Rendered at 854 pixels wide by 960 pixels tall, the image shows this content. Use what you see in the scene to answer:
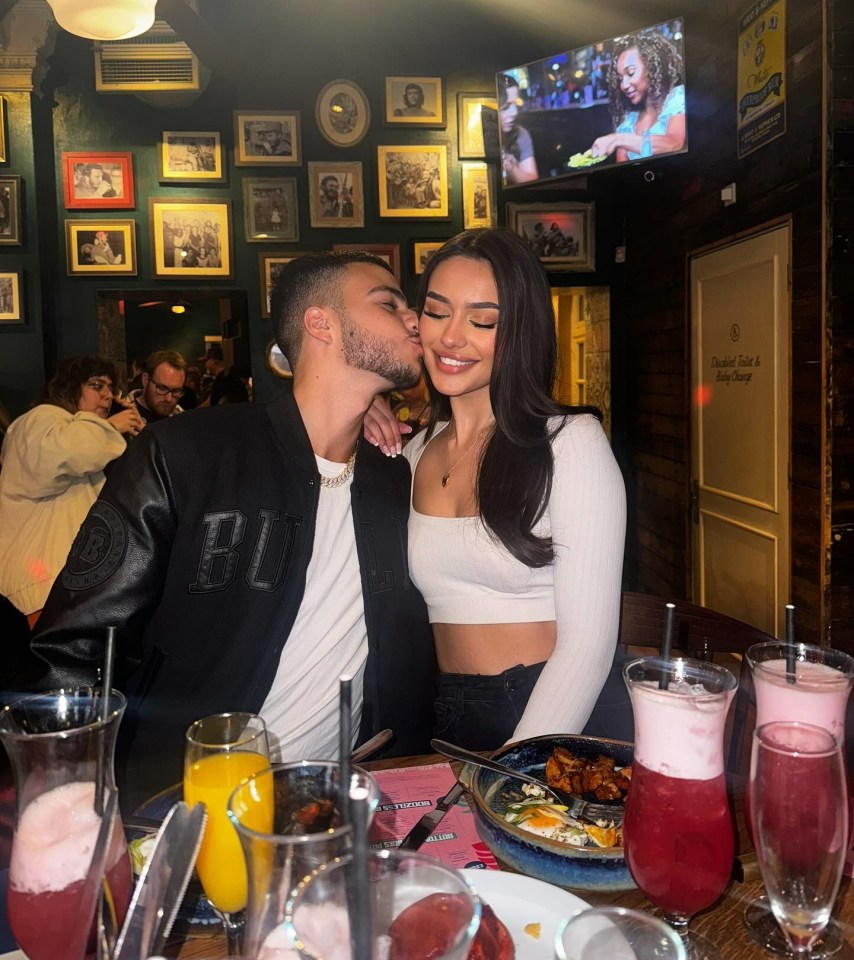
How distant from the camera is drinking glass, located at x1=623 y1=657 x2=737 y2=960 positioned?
917mm

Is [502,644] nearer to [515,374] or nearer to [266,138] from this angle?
[515,374]

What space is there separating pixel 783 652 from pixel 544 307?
1192 mm

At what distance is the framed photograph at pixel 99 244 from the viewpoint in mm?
5680

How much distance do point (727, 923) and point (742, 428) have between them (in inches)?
157

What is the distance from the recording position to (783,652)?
3.78 feet

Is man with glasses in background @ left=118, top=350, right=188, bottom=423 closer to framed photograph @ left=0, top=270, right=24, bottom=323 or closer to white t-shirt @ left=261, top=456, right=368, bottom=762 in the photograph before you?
framed photograph @ left=0, top=270, right=24, bottom=323

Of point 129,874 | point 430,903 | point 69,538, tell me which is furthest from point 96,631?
point 69,538

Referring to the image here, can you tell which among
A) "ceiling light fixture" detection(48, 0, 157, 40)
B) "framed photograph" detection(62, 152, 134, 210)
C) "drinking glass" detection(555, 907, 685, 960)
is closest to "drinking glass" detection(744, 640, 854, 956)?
"drinking glass" detection(555, 907, 685, 960)

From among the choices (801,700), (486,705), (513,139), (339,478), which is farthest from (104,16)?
(801,700)

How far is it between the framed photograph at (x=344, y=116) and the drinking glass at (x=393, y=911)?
5727 millimetres

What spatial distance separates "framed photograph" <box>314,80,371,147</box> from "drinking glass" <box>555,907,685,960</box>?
577 cm

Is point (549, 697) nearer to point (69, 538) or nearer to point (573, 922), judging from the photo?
point (573, 922)

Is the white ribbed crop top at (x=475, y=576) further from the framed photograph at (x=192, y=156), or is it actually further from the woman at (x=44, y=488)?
the framed photograph at (x=192, y=156)

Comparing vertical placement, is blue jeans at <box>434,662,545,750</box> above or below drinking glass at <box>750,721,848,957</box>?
below
